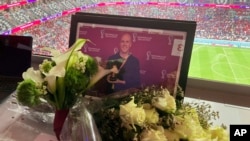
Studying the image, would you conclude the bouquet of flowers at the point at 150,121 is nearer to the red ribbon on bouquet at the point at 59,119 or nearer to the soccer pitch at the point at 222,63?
the red ribbon on bouquet at the point at 59,119

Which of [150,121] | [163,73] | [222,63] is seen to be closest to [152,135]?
[150,121]

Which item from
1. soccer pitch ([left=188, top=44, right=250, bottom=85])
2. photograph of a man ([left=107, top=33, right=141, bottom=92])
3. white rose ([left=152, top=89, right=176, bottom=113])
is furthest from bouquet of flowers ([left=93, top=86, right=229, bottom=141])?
soccer pitch ([left=188, top=44, right=250, bottom=85])

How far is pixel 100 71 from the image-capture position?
0.84 m

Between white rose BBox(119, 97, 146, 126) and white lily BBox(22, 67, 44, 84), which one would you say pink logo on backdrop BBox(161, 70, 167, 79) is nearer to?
white rose BBox(119, 97, 146, 126)

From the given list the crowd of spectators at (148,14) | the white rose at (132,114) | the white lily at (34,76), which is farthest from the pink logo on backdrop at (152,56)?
the crowd of spectators at (148,14)

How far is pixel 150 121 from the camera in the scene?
73cm

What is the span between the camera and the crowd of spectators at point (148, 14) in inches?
61.1

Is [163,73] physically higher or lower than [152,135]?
higher

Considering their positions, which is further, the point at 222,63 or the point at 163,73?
the point at 222,63

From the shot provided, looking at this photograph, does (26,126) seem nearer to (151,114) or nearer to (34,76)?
(34,76)

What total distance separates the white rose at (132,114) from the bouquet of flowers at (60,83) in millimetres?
151

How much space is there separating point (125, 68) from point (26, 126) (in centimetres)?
41

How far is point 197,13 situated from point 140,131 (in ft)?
3.62

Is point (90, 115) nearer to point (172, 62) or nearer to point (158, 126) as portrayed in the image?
point (158, 126)
